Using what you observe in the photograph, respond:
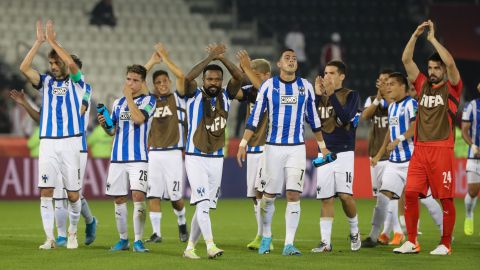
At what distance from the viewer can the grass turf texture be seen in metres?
10.7

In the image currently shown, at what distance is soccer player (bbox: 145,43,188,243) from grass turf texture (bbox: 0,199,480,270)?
47 cm

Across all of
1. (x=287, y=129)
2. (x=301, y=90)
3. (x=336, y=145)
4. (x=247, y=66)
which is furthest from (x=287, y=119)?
(x=336, y=145)

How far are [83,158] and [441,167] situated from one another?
4.81 meters

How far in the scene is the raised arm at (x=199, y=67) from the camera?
11.1 meters

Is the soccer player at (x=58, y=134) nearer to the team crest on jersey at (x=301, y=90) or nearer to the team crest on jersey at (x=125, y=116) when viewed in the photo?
the team crest on jersey at (x=125, y=116)

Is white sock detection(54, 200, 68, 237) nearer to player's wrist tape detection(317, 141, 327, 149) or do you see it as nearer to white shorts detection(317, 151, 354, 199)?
white shorts detection(317, 151, 354, 199)

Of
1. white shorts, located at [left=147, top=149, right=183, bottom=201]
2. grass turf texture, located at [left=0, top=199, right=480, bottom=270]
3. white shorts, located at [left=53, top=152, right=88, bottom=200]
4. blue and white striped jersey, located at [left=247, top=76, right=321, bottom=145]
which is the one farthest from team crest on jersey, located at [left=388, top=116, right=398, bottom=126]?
white shorts, located at [left=53, top=152, right=88, bottom=200]

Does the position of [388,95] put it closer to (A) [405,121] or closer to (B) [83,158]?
(A) [405,121]

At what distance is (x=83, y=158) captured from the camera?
13.5 m

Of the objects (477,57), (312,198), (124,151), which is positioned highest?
(477,57)

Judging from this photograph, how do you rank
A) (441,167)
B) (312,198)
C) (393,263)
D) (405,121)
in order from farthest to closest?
(312,198) < (405,121) < (441,167) < (393,263)

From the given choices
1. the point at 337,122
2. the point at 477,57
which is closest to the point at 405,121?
the point at 337,122

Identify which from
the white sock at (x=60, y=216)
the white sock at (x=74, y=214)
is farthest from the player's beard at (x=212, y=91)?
the white sock at (x=60, y=216)

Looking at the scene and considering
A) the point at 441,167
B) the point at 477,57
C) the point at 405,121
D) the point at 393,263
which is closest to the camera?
the point at 393,263
